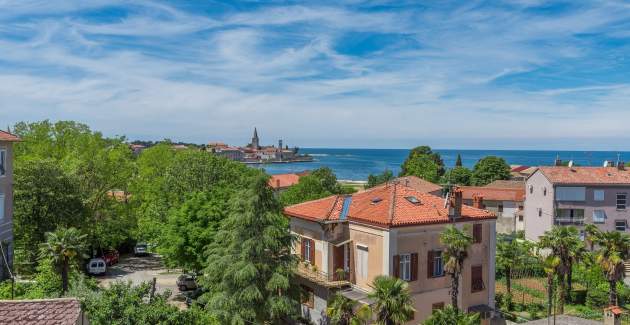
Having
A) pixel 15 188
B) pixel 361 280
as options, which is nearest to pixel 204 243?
pixel 361 280

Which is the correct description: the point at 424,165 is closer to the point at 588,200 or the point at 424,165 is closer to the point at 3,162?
the point at 588,200

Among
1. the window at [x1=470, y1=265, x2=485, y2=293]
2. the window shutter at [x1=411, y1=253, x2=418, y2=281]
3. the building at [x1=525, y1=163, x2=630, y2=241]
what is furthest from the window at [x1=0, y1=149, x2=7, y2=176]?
the building at [x1=525, y1=163, x2=630, y2=241]

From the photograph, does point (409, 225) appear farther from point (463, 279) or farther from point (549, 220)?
point (549, 220)

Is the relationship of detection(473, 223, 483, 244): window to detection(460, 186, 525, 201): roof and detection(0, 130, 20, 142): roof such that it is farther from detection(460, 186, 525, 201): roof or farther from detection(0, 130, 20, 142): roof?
detection(460, 186, 525, 201): roof

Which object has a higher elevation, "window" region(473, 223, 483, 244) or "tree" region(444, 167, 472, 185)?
"window" region(473, 223, 483, 244)

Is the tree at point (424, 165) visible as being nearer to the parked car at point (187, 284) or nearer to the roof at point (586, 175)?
the roof at point (586, 175)

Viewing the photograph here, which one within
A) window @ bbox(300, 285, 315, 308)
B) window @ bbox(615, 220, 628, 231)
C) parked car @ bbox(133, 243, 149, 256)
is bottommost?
parked car @ bbox(133, 243, 149, 256)

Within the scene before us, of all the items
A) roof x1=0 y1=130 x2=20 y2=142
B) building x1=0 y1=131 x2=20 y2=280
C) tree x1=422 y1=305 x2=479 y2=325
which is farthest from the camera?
building x1=0 y1=131 x2=20 y2=280
